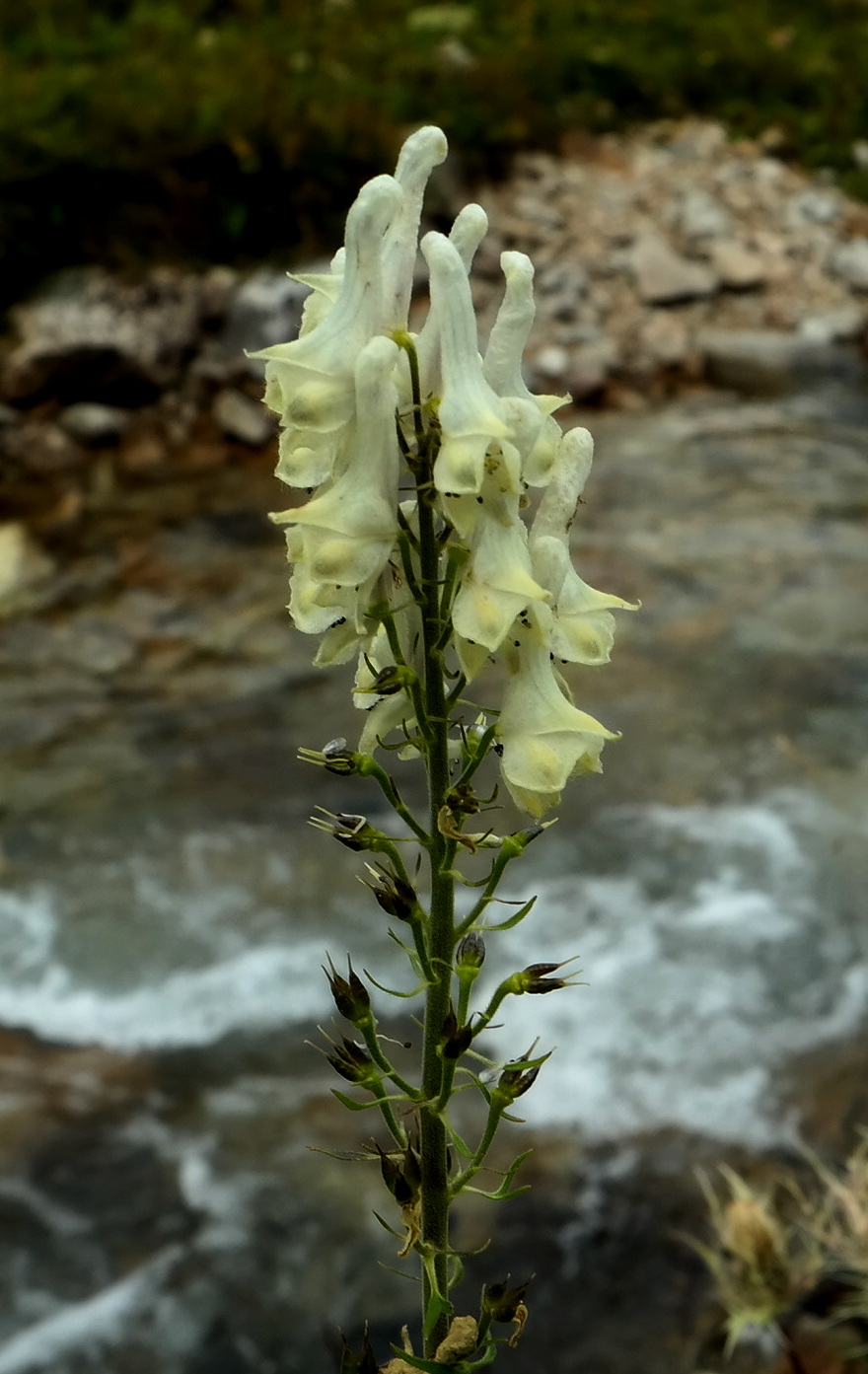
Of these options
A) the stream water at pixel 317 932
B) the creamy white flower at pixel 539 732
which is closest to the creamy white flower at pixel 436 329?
the creamy white flower at pixel 539 732

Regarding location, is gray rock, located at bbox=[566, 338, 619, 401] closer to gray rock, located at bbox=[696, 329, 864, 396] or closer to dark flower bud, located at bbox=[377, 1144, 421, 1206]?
gray rock, located at bbox=[696, 329, 864, 396]

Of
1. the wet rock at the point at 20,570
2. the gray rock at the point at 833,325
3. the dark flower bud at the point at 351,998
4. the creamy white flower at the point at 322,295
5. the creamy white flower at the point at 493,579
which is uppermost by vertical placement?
the gray rock at the point at 833,325

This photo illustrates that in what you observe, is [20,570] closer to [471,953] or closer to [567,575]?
[567,575]

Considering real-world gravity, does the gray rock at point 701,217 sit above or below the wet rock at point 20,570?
above

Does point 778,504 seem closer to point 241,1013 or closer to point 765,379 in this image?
point 765,379

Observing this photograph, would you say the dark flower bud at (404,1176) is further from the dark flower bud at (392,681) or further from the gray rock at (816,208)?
the gray rock at (816,208)

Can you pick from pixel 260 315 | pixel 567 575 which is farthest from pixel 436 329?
pixel 260 315

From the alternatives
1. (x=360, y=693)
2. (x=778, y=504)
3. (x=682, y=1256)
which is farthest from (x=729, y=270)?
(x=360, y=693)
